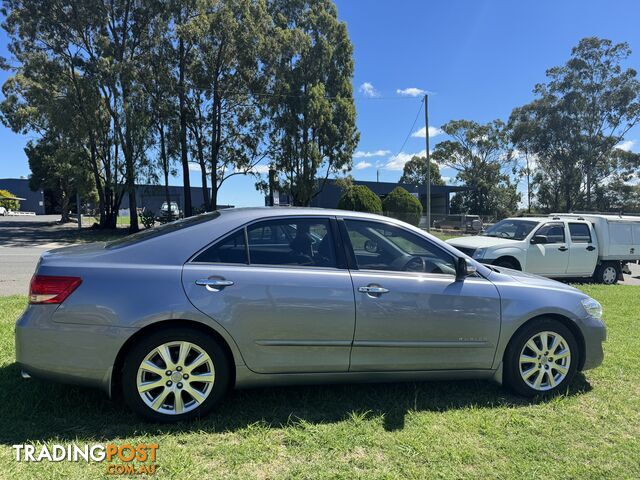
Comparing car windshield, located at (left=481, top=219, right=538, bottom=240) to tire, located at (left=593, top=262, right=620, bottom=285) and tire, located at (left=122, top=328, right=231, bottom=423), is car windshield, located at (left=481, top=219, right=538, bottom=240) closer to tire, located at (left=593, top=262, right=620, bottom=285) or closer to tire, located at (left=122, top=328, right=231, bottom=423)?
tire, located at (left=593, top=262, right=620, bottom=285)

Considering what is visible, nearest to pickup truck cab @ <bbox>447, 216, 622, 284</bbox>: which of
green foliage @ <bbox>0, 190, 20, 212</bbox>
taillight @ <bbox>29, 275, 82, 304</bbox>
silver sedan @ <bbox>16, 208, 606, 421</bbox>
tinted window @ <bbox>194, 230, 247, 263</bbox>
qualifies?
silver sedan @ <bbox>16, 208, 606, 421</bbox>

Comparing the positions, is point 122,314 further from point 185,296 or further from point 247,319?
point 247,319

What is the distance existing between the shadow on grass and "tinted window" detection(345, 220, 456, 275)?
3.63 ft

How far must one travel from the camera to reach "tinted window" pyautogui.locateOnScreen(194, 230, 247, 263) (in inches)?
134

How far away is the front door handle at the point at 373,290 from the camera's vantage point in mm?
3502

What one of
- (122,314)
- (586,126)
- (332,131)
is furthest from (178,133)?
(586,126)

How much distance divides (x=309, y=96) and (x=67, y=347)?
24198 mm

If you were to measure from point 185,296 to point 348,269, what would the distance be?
4.09 feet

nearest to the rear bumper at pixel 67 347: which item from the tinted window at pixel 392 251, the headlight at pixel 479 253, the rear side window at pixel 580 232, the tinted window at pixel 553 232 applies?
the tinted window at pixel 392 251

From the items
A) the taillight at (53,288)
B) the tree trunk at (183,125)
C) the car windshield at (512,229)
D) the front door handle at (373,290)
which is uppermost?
the tree trunk at (183,125)

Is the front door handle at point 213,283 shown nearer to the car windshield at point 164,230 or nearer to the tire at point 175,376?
the tire at point 175,376

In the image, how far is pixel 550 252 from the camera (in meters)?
10.4

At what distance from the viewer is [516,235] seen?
10453mm

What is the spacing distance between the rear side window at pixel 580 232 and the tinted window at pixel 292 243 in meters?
9.29
